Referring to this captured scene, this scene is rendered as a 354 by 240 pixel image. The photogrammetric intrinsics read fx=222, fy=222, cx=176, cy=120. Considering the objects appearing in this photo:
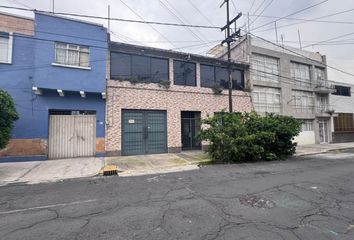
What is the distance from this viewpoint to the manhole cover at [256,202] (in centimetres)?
519

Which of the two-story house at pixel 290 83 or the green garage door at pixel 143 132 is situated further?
the two-story house at pixel 290 83

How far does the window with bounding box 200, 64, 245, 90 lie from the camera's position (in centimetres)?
1794

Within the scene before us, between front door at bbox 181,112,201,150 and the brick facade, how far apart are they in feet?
2.02

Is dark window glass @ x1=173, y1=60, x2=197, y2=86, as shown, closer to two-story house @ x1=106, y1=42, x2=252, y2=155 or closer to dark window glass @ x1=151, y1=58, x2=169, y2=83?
two-story house @ x1=106, y1=42, x2=252, y2=155

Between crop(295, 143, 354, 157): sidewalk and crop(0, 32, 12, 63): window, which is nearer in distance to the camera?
crop(0, 32, 12, 63): window

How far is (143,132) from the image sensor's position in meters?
15.2

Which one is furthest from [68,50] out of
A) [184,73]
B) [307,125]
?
[307,125]

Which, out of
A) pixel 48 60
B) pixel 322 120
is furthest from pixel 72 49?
pixel 322 120

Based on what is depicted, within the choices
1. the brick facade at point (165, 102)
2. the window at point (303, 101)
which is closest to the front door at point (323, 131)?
the window at point (303, 101)

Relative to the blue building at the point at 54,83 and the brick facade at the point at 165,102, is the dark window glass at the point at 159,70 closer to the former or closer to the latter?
the brick facade at the point at 165,102

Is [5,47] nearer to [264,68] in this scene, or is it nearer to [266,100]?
[264,68]

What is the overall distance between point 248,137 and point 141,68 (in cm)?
873

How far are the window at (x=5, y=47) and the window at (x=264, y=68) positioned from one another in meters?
18.0

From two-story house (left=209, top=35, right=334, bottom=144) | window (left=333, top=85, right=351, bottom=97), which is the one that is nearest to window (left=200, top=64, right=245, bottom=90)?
two-story house (left=209, top=35, right=334, bottom=144)
